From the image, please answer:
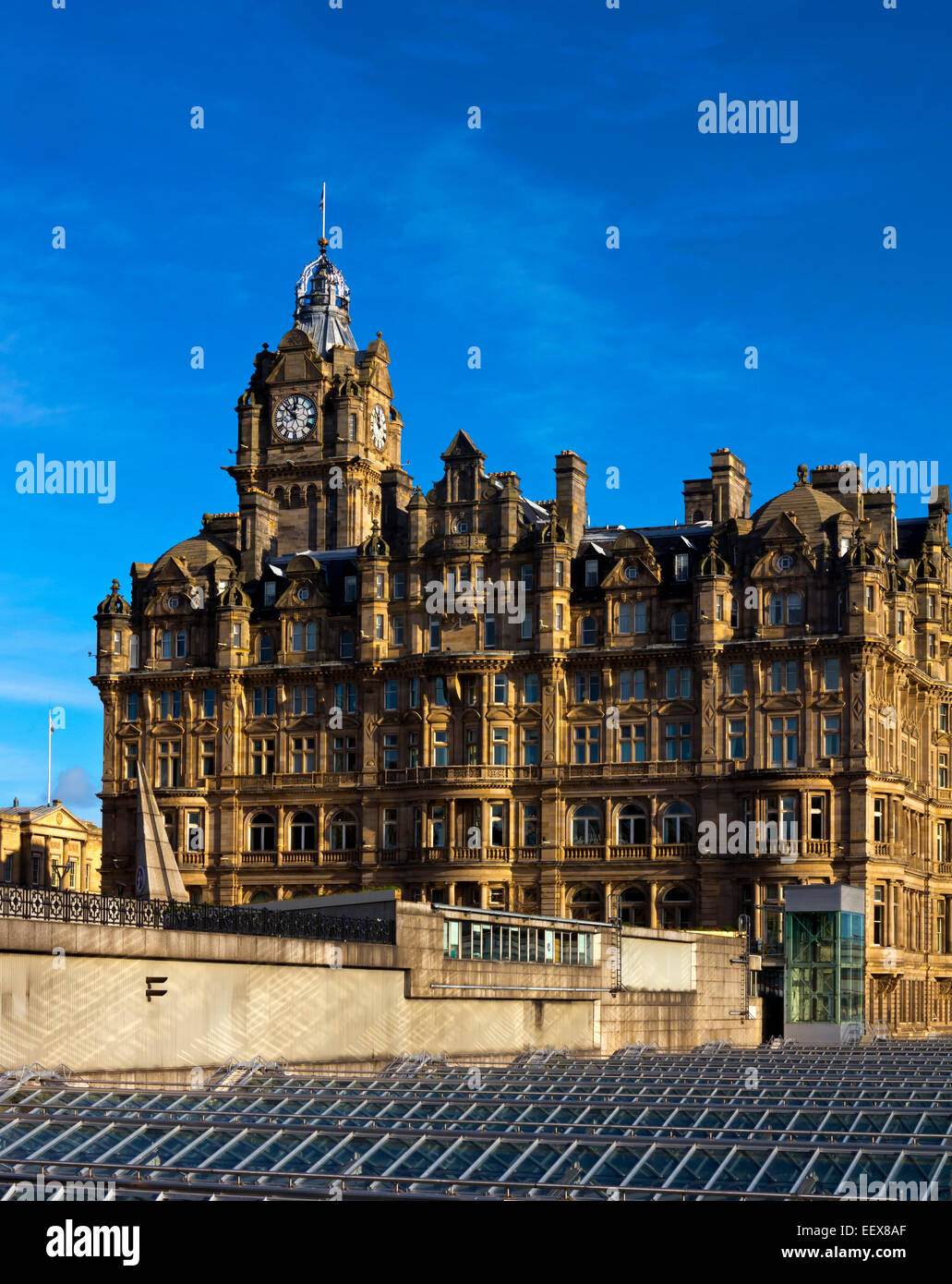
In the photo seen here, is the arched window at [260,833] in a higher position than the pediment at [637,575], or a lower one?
lower

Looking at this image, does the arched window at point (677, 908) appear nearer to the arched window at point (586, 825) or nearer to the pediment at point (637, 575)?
the arched window at point (586, 825)

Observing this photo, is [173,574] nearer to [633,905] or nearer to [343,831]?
[343,831]

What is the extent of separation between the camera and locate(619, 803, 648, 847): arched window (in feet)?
314

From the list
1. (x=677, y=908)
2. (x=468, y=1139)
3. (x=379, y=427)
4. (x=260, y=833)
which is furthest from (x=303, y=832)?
(x=468, y=1139)

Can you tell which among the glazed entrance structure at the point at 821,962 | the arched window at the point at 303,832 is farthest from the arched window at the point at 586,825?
the arched window at the point at 303,832

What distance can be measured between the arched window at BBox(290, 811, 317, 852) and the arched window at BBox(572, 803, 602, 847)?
15.2m

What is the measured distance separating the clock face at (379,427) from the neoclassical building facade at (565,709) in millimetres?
10679

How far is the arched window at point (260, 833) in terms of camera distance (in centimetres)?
10250

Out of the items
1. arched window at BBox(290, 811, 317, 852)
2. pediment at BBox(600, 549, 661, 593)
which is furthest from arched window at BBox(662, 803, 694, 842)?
arched window at BBox(290, 811, 317, 852)

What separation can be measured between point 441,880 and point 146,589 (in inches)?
1049

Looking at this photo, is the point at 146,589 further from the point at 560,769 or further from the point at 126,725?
the point at 560,769

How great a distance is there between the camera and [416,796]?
98.6 meters
